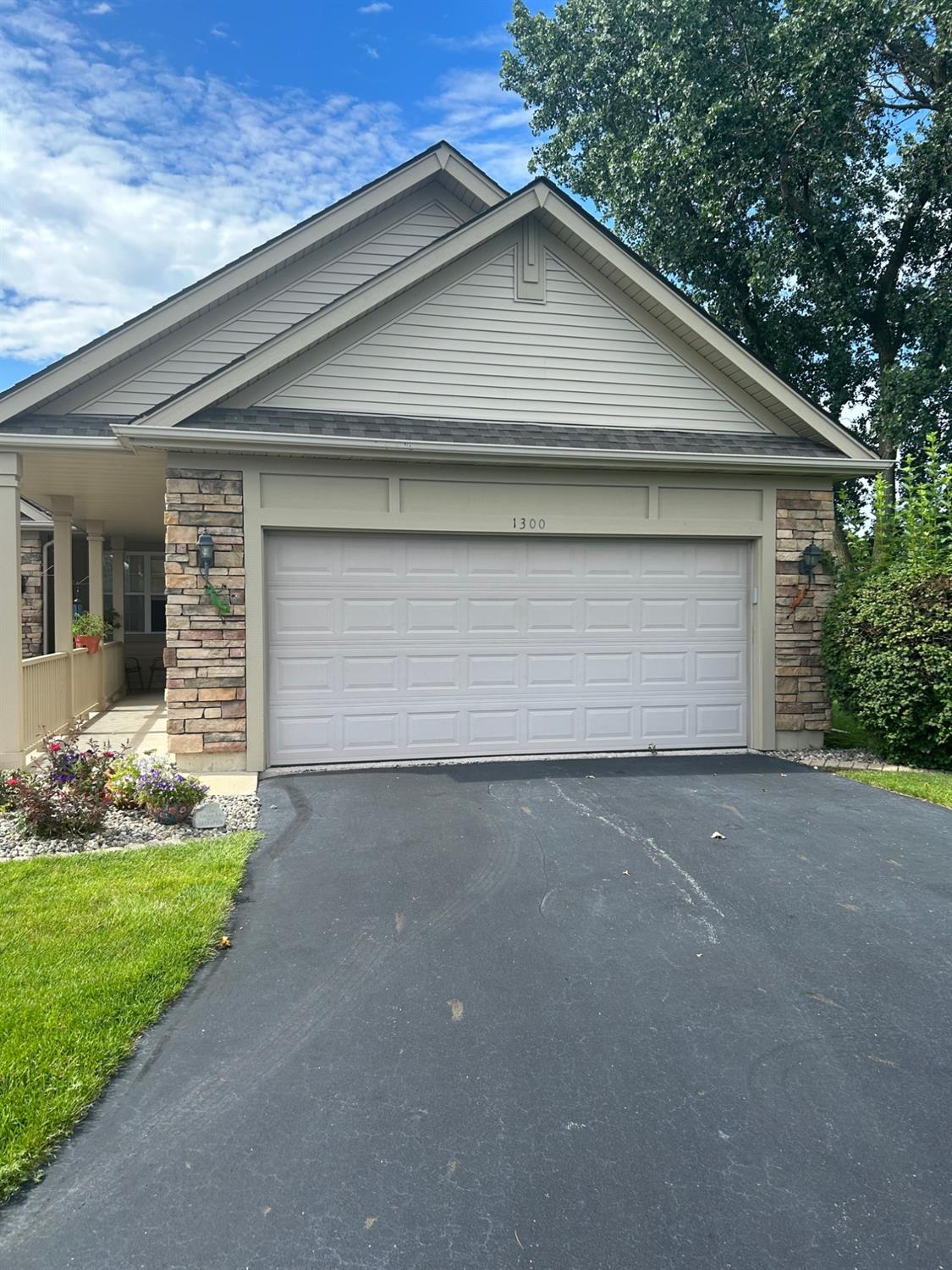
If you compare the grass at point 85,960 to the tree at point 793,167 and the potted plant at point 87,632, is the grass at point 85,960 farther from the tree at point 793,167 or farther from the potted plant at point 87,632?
the tree at point 793,167

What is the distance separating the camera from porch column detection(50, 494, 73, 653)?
10.7m

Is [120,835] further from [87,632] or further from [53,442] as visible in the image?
[87,632]

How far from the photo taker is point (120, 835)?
5.82 meters

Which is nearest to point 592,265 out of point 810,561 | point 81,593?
point 810,561

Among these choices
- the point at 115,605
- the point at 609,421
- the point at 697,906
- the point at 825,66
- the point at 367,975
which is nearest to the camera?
the point at 367,975

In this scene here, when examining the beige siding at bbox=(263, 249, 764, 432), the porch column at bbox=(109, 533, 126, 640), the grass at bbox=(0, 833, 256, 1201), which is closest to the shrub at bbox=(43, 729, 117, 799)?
the grass at bbox=(0, 833, 256, 1201)

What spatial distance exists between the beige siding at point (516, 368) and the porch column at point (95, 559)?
22.0 ft

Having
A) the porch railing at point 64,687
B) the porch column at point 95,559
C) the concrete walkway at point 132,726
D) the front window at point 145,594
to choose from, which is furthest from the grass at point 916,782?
the front window at point 145,594

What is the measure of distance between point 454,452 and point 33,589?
11.6 meters

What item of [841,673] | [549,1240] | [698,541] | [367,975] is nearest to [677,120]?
[698,541]

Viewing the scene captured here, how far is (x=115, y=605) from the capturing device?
47.8 ft

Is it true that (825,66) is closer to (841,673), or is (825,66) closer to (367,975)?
(841,673)

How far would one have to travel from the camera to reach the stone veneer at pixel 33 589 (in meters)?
15.2

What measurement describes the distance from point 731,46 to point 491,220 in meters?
10.5
